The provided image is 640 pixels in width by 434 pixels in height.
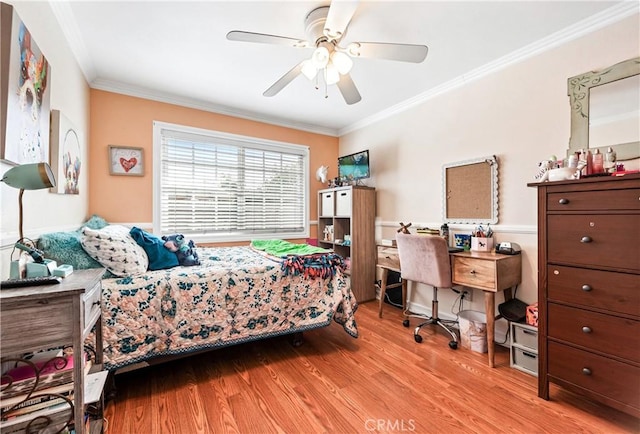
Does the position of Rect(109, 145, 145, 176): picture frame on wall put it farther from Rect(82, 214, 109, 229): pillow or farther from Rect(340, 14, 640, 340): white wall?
Rect(340, 14, 640, 340): white wall

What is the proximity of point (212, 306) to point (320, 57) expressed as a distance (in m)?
→ 1.79

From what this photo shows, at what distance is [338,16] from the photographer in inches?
59.1

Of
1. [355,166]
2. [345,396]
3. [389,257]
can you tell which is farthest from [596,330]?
[355,166]

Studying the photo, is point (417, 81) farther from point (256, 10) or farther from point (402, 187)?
point (256, 10)

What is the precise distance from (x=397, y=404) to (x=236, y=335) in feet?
3.75

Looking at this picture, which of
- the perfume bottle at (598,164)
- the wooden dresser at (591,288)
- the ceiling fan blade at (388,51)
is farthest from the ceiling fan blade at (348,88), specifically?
the perfume bottle at (598,164)

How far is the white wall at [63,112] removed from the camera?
1.19 meters

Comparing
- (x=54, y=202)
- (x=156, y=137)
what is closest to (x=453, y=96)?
(x=156, y=137)

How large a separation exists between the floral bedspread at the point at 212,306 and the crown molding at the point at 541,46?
2224 millimetres

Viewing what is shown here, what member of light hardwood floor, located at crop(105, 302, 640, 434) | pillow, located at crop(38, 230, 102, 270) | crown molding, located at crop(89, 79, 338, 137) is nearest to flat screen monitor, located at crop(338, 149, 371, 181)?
crown molding, located at crop(89, 79, 338, 137)

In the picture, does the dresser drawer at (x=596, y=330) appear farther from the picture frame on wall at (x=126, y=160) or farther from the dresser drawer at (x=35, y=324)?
the picture frame on wall at (x=126, y=160)

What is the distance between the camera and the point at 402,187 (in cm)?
339

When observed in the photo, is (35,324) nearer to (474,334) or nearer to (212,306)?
(212,306)

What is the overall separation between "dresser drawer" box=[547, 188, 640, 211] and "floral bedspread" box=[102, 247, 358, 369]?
1537 millimetres
